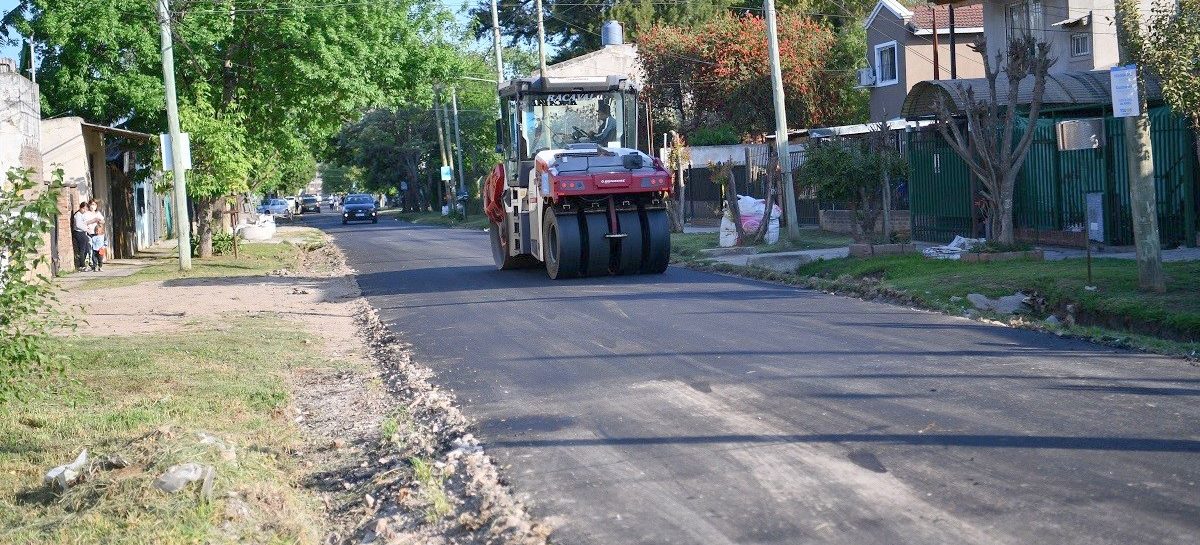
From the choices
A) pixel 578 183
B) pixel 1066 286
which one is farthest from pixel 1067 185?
pixel 578 183

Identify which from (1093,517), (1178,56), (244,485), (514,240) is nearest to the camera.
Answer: (1093,517)

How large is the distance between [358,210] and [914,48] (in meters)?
30.6

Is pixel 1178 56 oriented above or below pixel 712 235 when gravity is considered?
above

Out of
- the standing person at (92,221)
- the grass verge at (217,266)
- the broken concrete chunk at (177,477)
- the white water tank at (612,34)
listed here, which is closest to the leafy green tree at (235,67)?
the grass verge at (217,266)

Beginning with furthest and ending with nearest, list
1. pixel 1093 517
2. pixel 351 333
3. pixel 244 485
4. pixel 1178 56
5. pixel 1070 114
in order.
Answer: pixel 1070 114
pixel 351 333
pixel 1178 56
pixel 244 485
pixel 1093 517

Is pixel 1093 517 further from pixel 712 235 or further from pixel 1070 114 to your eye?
pixel 712 235

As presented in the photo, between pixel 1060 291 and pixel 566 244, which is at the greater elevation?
pixel 566 244

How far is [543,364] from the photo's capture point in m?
10.9

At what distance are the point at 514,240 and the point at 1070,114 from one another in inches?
406

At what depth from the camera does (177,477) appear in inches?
263

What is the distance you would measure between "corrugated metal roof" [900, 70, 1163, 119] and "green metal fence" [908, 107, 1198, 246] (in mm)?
650

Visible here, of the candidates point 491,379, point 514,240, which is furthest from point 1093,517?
point 514,240

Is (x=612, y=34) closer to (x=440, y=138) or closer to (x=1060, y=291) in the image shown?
(x=440, y=138)

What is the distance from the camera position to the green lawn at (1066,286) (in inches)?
473
